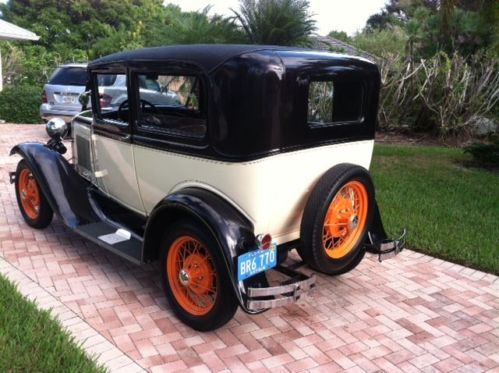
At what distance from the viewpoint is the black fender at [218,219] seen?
2.83 m

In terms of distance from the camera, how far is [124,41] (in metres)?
27.6

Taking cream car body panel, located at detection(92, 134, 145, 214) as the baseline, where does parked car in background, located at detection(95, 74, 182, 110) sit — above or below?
above

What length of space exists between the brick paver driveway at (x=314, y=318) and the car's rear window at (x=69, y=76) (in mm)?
6505

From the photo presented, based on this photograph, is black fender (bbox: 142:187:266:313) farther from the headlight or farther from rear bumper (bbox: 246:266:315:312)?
the headlight

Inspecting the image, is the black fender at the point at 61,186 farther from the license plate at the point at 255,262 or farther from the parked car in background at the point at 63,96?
the parked car in background at the point at 63,96

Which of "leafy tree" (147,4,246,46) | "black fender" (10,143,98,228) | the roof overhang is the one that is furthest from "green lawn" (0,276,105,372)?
the roof overhang

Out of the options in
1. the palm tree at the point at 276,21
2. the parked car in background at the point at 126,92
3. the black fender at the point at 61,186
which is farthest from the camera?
the palm tree at the point at 276,21

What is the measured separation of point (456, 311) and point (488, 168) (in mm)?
5331

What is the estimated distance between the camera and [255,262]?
114 inches

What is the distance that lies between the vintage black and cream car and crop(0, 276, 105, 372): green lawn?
0.70 meters

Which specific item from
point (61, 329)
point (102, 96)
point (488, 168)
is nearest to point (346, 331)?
point (61, 329)

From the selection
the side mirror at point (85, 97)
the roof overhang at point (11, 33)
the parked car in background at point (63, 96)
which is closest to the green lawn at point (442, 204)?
the side mirror at point (85, 97)

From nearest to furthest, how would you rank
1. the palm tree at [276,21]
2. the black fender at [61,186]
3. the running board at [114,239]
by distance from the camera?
1. the running board at [114,239]
2. the black fender at [61,186]
3. the palm tree at [276,21]

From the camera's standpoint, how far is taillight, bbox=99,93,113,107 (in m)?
4.24
